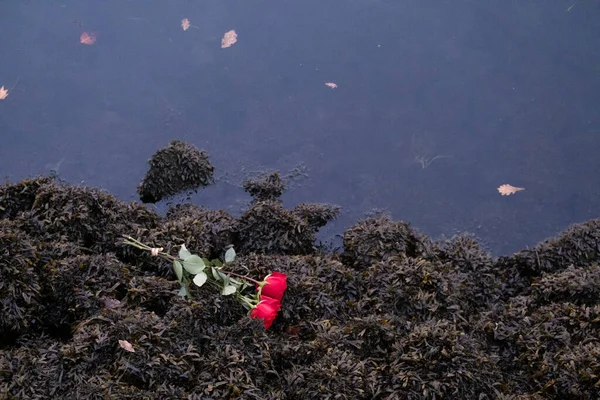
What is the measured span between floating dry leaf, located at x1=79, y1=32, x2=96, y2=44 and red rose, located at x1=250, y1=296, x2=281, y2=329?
2.88m

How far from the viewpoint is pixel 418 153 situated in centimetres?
436

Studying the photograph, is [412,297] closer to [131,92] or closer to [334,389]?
[334,389]

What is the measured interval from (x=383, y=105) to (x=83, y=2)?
2538mm

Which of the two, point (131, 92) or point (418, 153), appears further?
point (131, 92)

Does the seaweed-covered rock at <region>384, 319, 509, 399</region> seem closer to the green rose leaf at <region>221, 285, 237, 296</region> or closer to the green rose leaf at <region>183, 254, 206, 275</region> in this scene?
the green rose leaf at <region>221, 285, 237, 296</region>

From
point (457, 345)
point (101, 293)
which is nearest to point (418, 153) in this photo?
point (457, 345)

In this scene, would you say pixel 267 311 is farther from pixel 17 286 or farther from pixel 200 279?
pixel 17 286

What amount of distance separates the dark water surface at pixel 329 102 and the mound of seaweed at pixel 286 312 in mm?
411

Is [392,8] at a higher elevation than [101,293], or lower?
higher

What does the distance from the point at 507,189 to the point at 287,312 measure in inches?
70.6

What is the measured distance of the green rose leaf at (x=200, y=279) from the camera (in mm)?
3023

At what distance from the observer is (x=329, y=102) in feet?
15.1

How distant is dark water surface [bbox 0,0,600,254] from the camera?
13.6 feet

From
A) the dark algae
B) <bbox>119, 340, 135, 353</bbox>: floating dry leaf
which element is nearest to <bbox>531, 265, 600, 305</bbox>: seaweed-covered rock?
the dark algae
